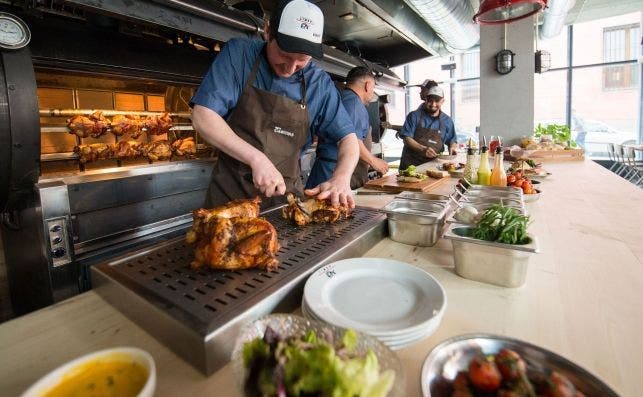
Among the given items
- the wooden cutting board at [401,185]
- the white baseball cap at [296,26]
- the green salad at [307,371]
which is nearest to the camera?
the green salad at [307,371]


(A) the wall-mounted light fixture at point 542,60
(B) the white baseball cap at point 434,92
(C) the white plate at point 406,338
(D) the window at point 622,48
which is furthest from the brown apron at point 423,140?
(D) the window at point 622,48

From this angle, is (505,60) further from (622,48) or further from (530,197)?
(622,48)

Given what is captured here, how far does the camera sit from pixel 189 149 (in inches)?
129

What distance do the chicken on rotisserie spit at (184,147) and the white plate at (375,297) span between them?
2565 millimetres

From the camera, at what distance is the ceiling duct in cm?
528

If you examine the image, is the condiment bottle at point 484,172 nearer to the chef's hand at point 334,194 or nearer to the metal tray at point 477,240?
the chef's hand at point 334,194

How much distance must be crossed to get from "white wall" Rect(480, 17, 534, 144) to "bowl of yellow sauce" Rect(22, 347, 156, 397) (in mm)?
6147

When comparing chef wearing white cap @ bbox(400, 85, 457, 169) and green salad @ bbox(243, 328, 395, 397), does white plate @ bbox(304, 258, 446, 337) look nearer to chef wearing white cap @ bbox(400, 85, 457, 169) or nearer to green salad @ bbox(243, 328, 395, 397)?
green salad @ bbox(243, 328, 395, 397)

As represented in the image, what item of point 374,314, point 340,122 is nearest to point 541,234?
point 374,314

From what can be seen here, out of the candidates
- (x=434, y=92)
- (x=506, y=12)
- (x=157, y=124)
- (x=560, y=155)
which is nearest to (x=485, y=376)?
(x=157, y=124)

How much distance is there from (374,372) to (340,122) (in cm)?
199

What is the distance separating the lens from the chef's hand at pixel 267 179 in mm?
1572

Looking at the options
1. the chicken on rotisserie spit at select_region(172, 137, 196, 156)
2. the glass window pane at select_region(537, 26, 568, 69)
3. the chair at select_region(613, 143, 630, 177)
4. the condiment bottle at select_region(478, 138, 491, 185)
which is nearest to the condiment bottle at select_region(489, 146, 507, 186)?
the condiment bottle at select_region(478, 138, 491, 185)

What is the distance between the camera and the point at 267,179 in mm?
1584
